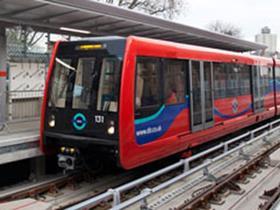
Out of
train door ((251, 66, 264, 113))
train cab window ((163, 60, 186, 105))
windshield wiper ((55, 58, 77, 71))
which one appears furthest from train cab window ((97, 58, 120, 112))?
train door ((251, 66, 264, 113))

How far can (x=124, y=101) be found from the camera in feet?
23.0

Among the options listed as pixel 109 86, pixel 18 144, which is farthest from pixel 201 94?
pixel 18 144

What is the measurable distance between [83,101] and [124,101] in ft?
3.34

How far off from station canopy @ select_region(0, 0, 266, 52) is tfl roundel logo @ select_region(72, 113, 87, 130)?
8.84 feet

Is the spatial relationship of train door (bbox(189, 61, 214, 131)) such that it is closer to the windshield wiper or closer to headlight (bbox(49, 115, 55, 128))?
the windshield wiper

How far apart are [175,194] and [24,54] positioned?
6.84 metres

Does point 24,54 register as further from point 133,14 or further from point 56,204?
point 56,204

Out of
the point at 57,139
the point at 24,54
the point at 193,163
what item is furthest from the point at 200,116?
the point at 24,54

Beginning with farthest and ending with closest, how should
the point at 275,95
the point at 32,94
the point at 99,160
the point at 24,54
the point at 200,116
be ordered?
the point at 275,95, the point at 24,54, the point at 32,94, the point at 200,116, the point at 99,160

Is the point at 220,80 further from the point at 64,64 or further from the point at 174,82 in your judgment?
the point at 64,64

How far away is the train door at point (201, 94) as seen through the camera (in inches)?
367

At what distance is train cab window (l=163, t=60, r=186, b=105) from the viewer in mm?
8312

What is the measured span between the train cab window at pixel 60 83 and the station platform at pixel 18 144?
31.1 inches

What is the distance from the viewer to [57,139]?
7.95m
